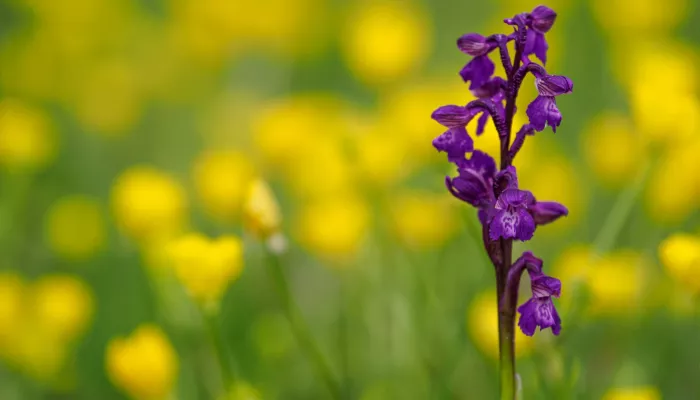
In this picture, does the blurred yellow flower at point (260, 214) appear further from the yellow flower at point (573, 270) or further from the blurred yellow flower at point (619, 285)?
the blurred yellow flower at point (619, 285)

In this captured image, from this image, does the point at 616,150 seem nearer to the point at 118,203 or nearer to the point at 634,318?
the point at 634,318

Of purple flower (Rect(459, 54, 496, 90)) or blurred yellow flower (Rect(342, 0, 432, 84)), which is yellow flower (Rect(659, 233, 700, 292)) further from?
blurred yellow flower (Rect(342, 0, 432, 84))

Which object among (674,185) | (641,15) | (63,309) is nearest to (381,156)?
(674,185)

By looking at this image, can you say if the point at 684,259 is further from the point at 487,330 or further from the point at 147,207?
the point at 147,207

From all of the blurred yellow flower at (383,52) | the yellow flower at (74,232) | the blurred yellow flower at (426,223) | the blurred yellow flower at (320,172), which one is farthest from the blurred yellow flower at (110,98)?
the blurred yellow flower at (426,223)

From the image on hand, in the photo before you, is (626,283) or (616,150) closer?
(626,283)

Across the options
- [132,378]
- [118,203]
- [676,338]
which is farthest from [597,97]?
[132,378]
